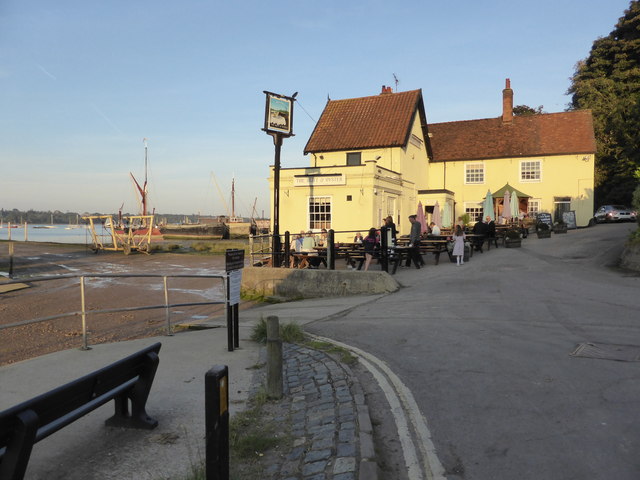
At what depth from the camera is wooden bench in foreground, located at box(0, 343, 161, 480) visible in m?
2.90

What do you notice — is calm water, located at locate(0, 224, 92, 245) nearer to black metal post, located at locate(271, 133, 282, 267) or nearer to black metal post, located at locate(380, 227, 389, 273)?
black metal post, located at locate(271, 133, 282, 267)

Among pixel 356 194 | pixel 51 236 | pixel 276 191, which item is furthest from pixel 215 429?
pixel 51 236

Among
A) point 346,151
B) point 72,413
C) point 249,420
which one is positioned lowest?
point 249,420

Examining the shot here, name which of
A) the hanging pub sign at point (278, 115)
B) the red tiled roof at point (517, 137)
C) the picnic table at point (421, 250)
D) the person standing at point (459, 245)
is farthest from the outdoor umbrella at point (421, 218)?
the red tiled roof at point (517, 137)

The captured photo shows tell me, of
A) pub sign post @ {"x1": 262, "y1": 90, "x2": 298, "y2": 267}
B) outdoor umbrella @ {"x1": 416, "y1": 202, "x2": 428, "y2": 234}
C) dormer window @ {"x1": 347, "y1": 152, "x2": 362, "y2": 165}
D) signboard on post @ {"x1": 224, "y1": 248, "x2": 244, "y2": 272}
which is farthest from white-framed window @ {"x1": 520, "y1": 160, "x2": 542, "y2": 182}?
signboard on post @ {"x1": 224, "y1": 248, "x2": 244, "y2": 272}

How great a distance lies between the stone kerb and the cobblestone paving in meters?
6.45

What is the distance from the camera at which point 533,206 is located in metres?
34.0

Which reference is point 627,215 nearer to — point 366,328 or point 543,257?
point 543,257

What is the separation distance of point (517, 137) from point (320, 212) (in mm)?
18115

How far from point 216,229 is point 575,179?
4614 centimetres

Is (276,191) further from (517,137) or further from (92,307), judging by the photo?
(517,137)

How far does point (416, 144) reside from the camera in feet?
104

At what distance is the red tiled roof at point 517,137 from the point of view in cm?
3331

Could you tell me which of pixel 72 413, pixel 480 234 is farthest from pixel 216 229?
pixel 72 413
